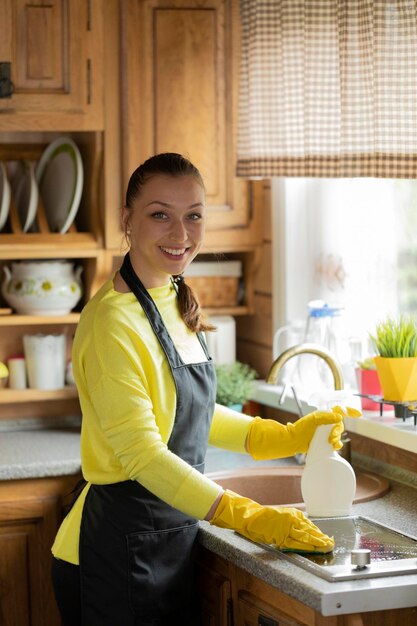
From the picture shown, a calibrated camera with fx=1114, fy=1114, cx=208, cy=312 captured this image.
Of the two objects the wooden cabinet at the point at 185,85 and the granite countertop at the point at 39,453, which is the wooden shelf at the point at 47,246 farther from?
the granite countertop at the point at 39,453

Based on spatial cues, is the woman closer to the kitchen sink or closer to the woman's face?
the woman's face

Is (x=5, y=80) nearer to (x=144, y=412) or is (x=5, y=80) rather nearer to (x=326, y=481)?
(x=144, y=412)

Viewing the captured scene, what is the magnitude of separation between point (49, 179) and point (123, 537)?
4.92ft

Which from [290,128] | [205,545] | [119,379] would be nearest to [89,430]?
[119,379]

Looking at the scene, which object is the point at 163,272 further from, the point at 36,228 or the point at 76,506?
the point at 36,228

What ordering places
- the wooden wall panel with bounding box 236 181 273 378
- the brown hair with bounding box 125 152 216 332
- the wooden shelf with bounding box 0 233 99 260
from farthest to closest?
the wooden wall panel with bounding box 236 181 273 378, the wooden shelf with bounding box 0 233 99 260, the brown hair with bounding box 125 152 216 332

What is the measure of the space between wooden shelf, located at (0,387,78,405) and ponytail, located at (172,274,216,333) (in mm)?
1007

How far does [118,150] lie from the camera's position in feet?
10.9

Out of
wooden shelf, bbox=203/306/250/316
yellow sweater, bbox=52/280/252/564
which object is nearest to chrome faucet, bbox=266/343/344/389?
yellow sweater, bbox=52/280/252/564

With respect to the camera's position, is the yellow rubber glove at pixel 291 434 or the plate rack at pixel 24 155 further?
the plate rack at pixel 24 155

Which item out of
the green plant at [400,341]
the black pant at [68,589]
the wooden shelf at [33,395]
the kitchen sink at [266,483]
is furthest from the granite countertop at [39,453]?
the green plant at [400,341]

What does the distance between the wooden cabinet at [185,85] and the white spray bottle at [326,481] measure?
1210mm

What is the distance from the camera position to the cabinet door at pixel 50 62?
3178 mm

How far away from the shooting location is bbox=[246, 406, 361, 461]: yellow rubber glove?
93.4 inches
